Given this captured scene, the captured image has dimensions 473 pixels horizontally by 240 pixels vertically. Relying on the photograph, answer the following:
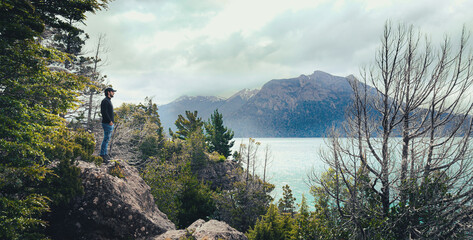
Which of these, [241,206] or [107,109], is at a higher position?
[107,109]

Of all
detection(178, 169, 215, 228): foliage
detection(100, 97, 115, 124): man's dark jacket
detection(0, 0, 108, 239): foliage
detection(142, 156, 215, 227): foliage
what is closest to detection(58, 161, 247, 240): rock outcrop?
detection(0, 0, 108, 239): foliage

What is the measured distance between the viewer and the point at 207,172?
35719mm

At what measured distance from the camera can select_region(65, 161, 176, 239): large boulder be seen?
7.43 m

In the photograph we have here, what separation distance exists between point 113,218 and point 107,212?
0.96ft

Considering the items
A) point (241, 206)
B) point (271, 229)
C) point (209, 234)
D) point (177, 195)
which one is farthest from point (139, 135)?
point (209, 234)

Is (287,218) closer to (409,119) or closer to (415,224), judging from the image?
(415,224)

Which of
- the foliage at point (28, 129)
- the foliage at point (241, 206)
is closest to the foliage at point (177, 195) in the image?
the foliage at point (241, 206)

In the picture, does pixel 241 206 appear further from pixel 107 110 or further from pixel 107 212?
pixel 107 110

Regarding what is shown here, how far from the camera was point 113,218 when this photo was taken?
7.77 meters

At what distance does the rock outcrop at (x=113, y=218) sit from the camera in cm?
719

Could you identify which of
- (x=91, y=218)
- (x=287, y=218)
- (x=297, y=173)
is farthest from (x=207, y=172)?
(x=297, y=173)

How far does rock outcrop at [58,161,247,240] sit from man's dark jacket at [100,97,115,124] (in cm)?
192

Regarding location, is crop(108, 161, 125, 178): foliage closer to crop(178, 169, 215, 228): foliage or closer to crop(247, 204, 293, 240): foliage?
crop(247, 204, 293, 240): foliage

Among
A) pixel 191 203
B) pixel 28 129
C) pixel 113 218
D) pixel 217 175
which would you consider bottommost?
pixel 217 175
